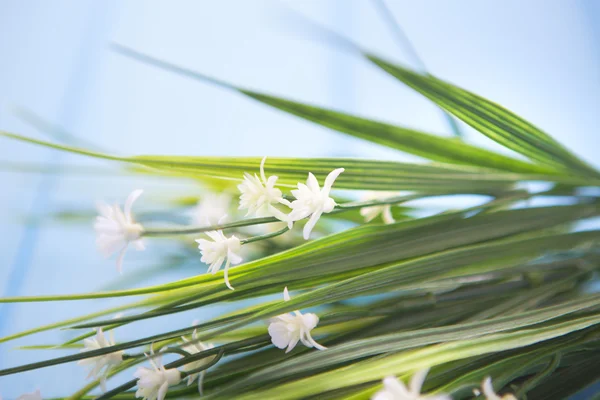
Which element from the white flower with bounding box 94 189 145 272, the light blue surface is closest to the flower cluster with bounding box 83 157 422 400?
the white flower with bounding box 94 189 145 272

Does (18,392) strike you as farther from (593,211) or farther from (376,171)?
(593,211)

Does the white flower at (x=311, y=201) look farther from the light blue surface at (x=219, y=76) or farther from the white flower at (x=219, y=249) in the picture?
the light blue surface at (x=219, y=76)

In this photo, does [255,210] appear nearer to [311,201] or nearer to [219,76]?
[311,201]

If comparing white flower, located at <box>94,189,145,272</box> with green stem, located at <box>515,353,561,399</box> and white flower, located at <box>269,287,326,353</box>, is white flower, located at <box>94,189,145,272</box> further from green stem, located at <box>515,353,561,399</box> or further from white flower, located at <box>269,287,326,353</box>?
green stem, located at <box>515,353,561,399</box>

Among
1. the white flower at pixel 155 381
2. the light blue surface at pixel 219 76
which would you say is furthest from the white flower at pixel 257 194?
the light blue surface at pixel 219 76

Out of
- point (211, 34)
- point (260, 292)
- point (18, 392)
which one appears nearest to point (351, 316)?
point (260, 292)

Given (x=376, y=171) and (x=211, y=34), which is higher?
(x=211, y=34)

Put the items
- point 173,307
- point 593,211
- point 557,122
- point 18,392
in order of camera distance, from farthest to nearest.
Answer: point 557,122 < point 18,392 < point 593,211 < point 173,307
